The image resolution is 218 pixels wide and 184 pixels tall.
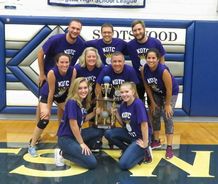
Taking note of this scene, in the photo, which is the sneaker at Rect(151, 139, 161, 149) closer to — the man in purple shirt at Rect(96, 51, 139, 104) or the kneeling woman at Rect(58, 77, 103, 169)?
the man in purple shirt at Rect(96, 51, 139, 104)

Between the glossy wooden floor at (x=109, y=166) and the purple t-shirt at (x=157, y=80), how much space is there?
67cm

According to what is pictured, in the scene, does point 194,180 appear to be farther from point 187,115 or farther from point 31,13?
point 31,13

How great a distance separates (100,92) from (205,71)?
1945mm

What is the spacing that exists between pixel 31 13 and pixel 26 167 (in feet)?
9.01

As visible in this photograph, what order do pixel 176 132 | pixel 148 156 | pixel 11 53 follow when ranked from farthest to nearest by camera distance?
1. pixel 11 53
2. pixel 176 132
3. pixel 148 156

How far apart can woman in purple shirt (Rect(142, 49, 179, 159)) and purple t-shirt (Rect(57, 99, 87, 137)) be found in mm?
793

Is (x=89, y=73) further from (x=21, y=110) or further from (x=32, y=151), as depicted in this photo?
(x=21, y=110)

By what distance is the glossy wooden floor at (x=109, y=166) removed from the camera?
137 inches

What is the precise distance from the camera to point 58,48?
14.4 feet

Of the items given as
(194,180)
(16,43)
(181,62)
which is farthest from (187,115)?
(16,43)

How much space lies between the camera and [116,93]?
13.8 ft

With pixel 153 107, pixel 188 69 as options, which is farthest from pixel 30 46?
pixel 188 69

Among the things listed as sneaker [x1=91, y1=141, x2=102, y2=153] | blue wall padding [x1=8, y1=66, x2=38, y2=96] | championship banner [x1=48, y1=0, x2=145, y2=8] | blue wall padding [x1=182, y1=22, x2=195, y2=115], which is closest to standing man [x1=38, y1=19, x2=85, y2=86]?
sneaker [x1=91, y1=141, x2=102, y2=153]

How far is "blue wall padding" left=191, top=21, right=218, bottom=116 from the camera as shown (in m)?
5.45
